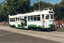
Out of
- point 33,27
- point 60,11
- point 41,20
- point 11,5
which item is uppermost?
point 11,5

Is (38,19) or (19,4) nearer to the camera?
(38,19)

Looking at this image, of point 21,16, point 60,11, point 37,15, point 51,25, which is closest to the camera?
point 51,25

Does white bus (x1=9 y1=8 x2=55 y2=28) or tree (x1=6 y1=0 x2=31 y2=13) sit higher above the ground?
tree (x1=6 y1=0 x2=31 y2=13)

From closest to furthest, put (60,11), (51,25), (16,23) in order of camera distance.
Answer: (51,25)
(16,23)
(60,11)

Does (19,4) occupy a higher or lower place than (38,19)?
higher

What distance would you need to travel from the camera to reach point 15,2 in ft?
120

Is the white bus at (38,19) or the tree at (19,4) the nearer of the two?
the white bus at (38,19)

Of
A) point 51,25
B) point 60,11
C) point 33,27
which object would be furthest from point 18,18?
point 60,11

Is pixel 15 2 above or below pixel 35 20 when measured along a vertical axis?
above

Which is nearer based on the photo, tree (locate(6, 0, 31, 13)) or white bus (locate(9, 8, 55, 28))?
white bus (locate(9, 8, 55, 28))

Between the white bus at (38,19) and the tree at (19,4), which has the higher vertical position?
the tree at (19,4)

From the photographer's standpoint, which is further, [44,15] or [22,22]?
[22,22]

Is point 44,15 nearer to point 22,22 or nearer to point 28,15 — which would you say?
point 28,15

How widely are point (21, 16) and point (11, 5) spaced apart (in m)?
17.6
